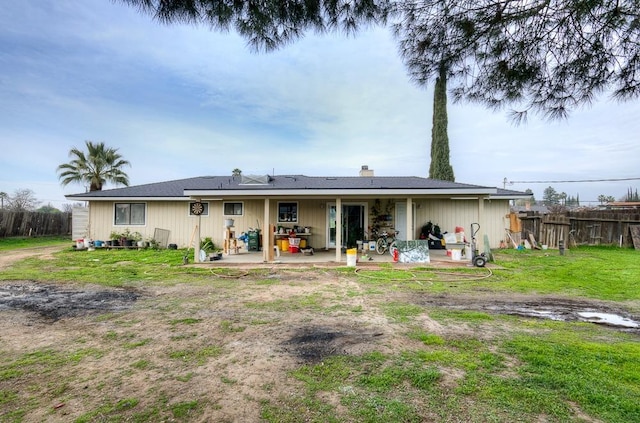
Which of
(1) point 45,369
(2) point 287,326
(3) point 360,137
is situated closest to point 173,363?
(1) point 45,369

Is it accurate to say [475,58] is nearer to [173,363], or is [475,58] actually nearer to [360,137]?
[173,363]

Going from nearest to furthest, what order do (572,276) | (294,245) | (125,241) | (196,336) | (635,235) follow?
(196,336), (572,276), (294,245), (635,235), (125,241)

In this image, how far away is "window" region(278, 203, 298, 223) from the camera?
12766 mm

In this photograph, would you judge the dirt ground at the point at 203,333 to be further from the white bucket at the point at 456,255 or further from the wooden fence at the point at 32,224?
the wooden fence at the point at 32,224

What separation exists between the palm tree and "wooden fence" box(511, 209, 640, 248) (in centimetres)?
2179

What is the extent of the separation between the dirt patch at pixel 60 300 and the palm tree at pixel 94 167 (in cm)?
1391

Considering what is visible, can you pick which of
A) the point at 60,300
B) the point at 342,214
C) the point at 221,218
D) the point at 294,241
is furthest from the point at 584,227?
the point at 60,300

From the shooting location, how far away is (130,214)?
1346cm

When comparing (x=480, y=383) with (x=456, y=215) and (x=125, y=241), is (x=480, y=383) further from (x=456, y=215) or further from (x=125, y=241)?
(x=125, y=241)

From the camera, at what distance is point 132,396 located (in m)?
2.39

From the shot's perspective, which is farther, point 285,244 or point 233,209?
point 233,209

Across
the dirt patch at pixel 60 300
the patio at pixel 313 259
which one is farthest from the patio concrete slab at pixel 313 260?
the dirt patch at pixel 60 300

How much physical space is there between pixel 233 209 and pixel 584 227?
1507cm

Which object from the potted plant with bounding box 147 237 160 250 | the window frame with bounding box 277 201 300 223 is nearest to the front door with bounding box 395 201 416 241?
the window frame with bounding box 277 201 300 223
